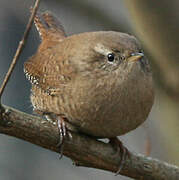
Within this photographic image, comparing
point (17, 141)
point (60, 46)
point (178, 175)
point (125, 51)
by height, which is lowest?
point (17, 141)

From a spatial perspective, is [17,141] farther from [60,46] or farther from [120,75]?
[120,75]

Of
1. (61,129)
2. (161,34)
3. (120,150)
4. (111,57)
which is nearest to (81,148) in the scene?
(61,129)

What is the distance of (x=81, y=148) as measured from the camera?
9.80ft

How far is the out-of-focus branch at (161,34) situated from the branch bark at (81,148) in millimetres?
1122

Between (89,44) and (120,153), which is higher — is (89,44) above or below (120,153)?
above

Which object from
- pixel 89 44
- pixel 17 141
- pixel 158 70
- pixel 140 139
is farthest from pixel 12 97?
pixel 89 44

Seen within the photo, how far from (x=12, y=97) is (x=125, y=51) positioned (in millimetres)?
3360

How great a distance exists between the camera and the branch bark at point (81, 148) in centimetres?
269

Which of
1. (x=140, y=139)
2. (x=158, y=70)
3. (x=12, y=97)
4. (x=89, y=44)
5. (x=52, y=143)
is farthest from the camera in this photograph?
(x=12, y=97)

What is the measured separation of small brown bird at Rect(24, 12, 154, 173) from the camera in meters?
3.00

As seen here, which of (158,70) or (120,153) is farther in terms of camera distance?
(158,70)

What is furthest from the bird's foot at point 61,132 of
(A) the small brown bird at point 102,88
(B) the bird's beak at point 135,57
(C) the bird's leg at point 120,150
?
(B) the bird's beak at point 135,57

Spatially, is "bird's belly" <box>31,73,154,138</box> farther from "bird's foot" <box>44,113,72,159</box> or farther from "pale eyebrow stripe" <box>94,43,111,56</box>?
"pale eyebrow stripe" <box>94,43,111,56</box>

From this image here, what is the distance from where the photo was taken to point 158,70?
165 inches
